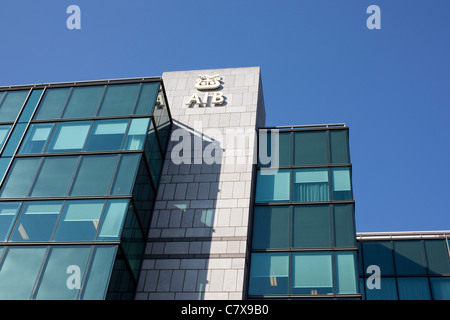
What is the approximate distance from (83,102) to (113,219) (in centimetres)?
821

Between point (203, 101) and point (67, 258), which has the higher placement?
point (203, 101)

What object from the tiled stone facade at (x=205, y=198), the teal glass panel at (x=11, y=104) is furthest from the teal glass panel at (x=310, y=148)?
the teal glass panel at (x=11, y=104)

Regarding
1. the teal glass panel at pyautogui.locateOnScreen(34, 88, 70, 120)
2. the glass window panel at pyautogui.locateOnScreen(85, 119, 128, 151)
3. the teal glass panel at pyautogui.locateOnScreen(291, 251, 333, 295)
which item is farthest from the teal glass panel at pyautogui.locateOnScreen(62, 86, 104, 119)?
the teal glass panel at pyautogui.locateOnScreen(291, 251, 333, 295)

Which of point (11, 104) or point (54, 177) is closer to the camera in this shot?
point (54, 177)

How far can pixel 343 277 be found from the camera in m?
23.3

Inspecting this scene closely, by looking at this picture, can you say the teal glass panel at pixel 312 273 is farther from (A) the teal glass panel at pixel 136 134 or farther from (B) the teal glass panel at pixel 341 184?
(A) the teal glass panel at pixel 136 134

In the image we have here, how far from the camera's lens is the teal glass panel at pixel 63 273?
804 inches

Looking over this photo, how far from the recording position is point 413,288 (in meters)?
27.1

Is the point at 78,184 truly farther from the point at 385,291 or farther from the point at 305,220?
the point at 385,291

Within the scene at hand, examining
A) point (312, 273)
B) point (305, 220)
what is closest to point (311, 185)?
point (305, 220)
